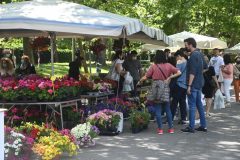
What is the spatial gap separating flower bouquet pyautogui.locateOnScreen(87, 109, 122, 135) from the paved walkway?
19 centimetres

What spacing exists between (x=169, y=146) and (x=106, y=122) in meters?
1.69

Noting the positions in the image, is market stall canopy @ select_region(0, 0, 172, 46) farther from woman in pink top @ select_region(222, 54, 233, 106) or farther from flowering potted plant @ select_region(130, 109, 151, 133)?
woman in pink top @ select_region(222, 54, 233, 106)

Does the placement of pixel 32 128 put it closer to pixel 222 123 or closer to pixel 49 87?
pixel 49 87

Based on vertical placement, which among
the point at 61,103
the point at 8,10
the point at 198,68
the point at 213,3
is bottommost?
the point at 61,103

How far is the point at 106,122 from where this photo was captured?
10.1m

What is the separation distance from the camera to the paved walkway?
8.13 m

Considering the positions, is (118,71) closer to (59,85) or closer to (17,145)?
(59,85)

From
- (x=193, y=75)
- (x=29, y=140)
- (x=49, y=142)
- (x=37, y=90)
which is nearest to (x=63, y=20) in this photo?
(x=37, y=90)

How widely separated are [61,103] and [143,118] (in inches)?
74.0

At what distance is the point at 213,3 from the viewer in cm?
2666

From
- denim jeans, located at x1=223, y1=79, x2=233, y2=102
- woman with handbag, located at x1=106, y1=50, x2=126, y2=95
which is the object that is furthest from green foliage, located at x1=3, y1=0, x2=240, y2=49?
woman with handbag, located at x1=106, y1=50, x2=126, y2=95

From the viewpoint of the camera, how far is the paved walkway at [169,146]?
26.7ft

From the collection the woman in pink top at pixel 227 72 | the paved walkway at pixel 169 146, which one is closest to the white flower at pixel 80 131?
the paved walkway at pixel 169 146

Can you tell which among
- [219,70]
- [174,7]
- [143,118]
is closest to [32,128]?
[143,118]
